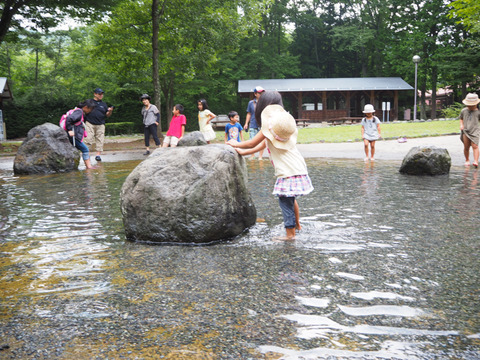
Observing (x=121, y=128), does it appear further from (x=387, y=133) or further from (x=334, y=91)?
(x=387, y=133)

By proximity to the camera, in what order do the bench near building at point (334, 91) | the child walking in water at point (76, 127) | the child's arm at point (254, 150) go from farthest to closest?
1. the bench near building at point (334, 91)
2. the child walking in water at point (76, 127)
3. the child's arm at point (254, 150)

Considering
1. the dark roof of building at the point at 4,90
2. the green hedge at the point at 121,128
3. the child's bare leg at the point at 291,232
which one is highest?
the dark roof of building at the point at 4,90

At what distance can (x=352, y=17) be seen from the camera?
173ft

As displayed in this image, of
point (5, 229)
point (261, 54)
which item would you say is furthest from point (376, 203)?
point (261, 54)

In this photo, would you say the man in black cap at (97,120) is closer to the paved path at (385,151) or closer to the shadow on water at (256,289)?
the paved path at (385,151)

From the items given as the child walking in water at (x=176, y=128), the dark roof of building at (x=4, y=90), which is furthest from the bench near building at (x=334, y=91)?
the child walking in water at (x=176, y=128)

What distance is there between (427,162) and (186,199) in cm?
679

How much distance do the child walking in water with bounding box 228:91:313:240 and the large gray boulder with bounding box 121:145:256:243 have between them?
1.76 ft

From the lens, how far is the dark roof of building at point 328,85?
123ft

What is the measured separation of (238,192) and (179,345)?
8.75 feet

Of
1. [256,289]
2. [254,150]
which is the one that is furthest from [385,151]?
[256,289]

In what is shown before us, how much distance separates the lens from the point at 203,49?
2239cm

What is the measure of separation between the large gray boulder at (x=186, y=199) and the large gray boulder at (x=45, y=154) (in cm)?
746

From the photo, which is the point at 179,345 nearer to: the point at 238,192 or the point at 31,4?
the point at 238,192
